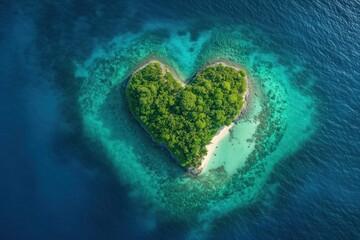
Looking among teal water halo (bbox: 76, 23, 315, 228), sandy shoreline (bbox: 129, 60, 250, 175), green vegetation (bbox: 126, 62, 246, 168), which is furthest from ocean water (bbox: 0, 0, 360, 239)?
green vegetation (bbox: 126, 62, 246, 168)

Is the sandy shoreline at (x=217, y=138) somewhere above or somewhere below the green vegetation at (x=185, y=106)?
below

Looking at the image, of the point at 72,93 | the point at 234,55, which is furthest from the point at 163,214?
the point at 234,55

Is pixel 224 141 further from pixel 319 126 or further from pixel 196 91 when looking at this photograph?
pixel 319 126

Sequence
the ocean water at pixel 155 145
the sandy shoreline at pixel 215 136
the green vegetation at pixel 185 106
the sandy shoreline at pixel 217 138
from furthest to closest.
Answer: the sandy shoreline at pixel 217 138 < the sandy shoreline at pixel 215 136 < the green vegetation at pixel 185 106 < the ocean water at pixel 155 145

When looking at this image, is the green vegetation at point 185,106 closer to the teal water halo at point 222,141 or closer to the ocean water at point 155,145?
the teal water halo at point 222,141

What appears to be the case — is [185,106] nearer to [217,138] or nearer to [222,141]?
[217,138]

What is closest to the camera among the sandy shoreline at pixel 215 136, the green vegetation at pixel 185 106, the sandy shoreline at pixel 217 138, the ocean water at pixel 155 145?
the ocean water at pixel 155 145

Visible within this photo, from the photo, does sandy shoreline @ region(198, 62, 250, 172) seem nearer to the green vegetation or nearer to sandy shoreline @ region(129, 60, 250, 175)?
sandy shoreline @ region(129, 60, 250, 175)

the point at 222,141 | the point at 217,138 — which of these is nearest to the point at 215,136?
the point at 217,138

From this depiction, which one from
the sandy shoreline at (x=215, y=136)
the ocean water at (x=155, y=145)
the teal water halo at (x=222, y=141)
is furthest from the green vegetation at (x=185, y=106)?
the ocean water at (x=155, y=145)
